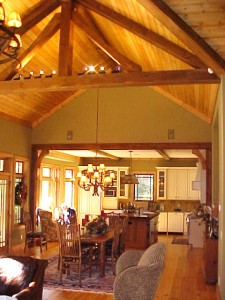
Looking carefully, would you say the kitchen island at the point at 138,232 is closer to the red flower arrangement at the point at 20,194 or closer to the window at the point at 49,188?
the red flower arrangement at the point at 20,194

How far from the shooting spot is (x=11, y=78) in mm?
7688

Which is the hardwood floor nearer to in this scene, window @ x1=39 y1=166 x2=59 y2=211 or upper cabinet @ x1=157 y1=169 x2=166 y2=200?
window @ x1=39 y1=166 x2=59 y2=211

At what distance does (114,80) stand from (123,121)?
484 centimetres

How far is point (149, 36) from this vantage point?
6.91 m

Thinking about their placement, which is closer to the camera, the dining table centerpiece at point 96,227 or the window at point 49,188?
the dining table centerpiece at point 96,227

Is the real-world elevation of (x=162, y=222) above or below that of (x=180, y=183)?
below

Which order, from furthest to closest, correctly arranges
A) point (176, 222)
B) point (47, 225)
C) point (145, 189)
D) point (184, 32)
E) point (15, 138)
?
point (145, 189) → point (176, 222) → point (47, 225) → point (15, 138) → point (184, 32)

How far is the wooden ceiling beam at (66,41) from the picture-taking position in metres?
7.32

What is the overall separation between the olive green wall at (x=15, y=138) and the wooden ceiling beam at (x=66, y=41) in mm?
3709

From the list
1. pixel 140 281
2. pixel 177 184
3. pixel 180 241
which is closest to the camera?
pixel 140 281

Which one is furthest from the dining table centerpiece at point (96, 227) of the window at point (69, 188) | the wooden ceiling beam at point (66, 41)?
the window at point (69, 188)

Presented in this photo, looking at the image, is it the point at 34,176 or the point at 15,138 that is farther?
the point at 34,176

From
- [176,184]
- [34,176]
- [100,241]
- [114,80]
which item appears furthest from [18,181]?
[176,184]

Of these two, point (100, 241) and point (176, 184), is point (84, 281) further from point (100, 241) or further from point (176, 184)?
point (176, 184)
